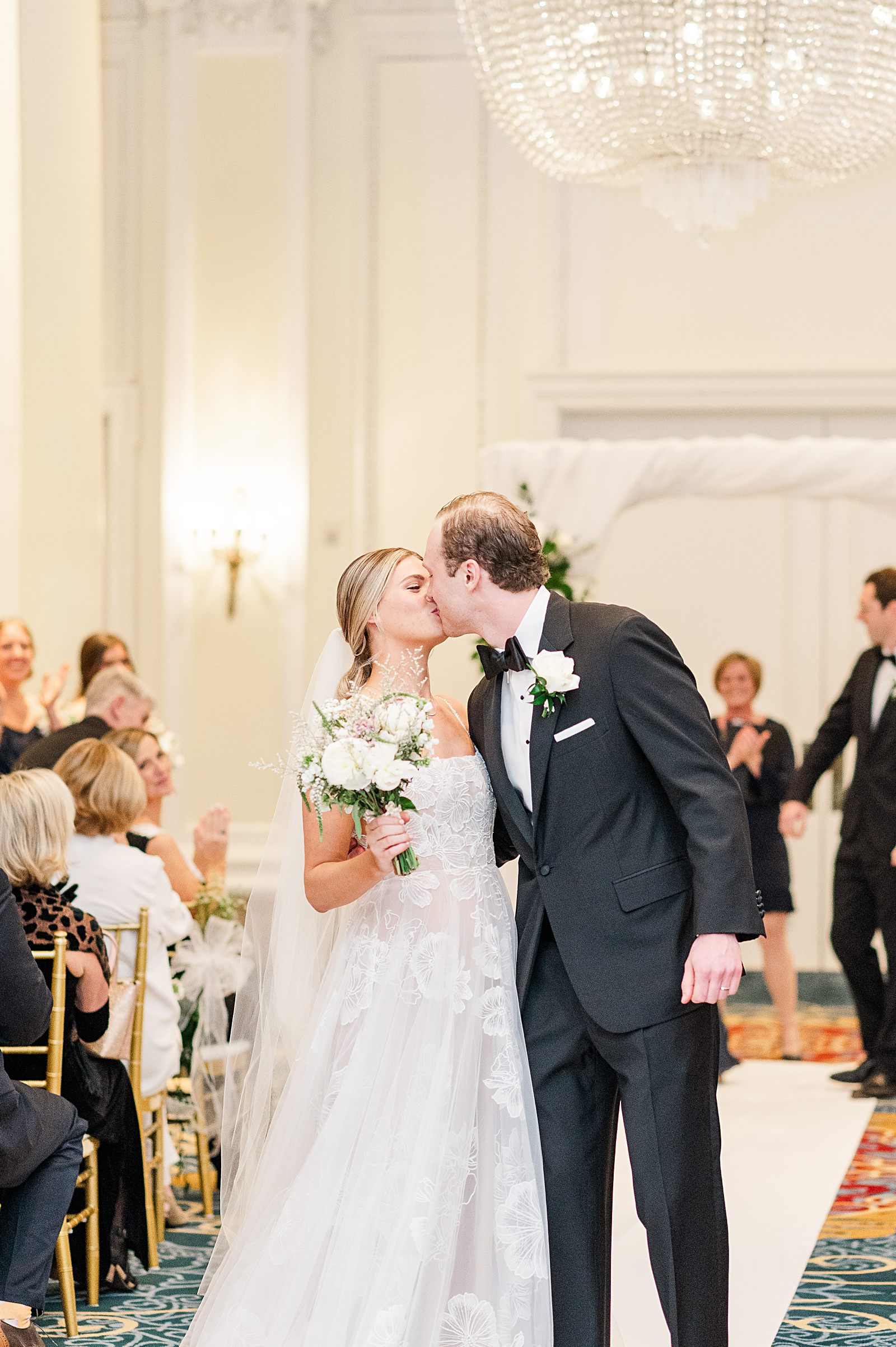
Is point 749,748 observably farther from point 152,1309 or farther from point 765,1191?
point 152,1309

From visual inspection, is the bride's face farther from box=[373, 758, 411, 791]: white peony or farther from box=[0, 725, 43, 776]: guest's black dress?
box=[0, 725, 43, 776]: guest's black dress

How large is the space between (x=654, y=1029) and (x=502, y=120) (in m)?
4.61

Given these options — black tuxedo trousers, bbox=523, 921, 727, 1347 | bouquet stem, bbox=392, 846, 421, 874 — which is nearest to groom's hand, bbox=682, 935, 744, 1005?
black tuxedo trousers, bbox=523, 921, 727, 1347

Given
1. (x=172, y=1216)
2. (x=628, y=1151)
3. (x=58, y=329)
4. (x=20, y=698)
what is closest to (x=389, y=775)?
(x=628, y=1151)

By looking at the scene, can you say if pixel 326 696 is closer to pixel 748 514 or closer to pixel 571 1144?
pixel 571 1144

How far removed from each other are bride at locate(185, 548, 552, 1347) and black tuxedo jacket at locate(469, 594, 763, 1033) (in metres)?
0.22

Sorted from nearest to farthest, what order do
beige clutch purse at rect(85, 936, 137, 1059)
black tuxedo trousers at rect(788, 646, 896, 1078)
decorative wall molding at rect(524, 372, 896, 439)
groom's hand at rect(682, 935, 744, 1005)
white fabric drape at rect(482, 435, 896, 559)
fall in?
groom's hand at rect(682, 935, 744, 1005), beige clutch purse at rect(85, 936, 137, 1059), black tuxedo trousers at rect(788, 646, 896, 1078), white fabric drape at rect(482, 435, 896, 559), decorative wall molding at rect(524, 372, 896, 439)

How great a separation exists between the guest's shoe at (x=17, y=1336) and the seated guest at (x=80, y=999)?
0.54 m

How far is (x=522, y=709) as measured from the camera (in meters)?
3.16

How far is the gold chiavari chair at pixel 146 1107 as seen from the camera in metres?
4.19

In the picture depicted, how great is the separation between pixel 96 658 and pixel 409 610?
383cm

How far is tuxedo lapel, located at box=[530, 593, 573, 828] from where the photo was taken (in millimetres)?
3033

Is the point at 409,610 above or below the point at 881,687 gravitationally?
above

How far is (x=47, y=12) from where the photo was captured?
7.27m
